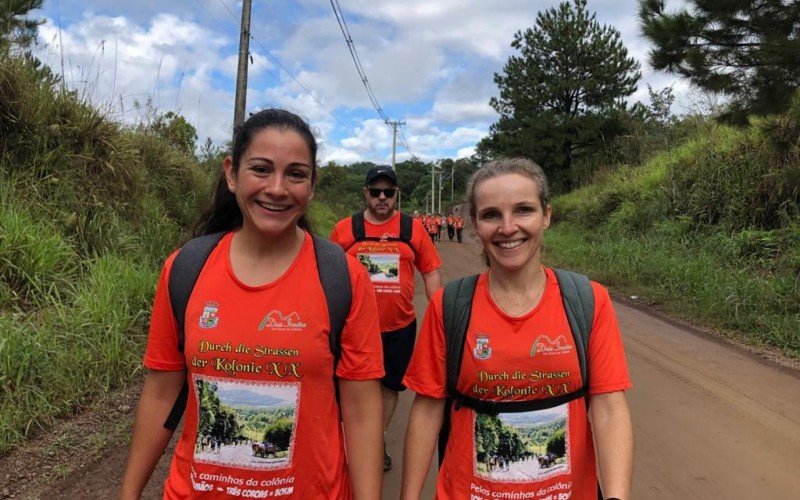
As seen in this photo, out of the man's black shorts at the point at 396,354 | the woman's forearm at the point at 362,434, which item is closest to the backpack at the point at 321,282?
the woman's forearm at the point at 362,434

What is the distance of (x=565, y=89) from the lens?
3023 centimetres

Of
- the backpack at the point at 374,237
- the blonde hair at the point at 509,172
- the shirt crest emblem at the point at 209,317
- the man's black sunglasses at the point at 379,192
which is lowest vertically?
the shirt crest emblem at the point at 209,317

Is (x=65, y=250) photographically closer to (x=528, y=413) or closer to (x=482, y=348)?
(x=482, y=348)

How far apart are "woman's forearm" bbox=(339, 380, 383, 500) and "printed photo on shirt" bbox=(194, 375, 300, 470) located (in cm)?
16

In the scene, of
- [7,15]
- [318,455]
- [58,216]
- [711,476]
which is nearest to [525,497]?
[318,455]

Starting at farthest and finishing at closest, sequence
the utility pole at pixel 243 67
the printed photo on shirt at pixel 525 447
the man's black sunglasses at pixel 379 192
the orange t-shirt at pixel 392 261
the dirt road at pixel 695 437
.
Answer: the utility pole at pixel 243 67 < the man's black sunglasses at pixel 379 192 < the orange t-shirt at pixel 392 261 < the dirt road at pixel 695 437 < the printed photo on shirt at pixel 525 447

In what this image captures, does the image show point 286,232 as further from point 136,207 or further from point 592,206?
point 592,206

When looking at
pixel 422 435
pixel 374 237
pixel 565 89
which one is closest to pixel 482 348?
pixel 422 435

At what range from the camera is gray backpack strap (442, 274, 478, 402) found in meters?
1.72

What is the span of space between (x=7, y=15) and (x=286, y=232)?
924 centimetres

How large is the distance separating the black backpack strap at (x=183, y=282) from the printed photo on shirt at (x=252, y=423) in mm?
189

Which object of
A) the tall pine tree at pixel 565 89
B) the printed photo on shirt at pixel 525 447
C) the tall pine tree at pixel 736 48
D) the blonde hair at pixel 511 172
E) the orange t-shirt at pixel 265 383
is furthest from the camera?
the tall pine tree at pixel 565 89

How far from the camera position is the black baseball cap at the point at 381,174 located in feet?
14.0

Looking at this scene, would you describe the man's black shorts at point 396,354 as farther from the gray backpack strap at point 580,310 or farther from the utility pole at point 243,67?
the utility pole at point 243,67
